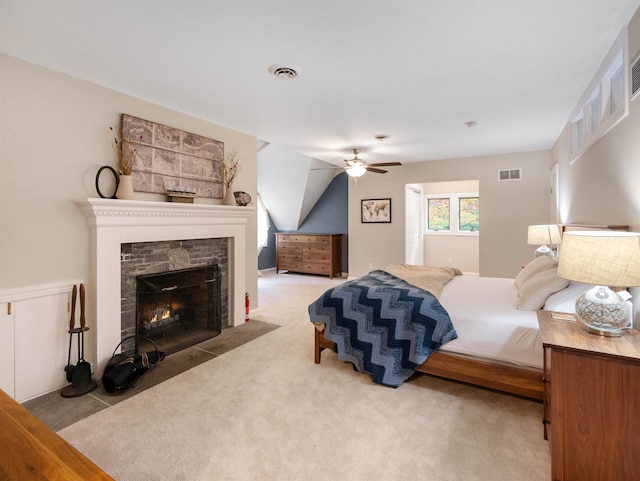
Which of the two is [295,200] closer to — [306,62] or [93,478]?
[306,62]

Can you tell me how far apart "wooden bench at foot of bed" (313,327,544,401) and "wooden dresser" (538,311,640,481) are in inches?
28.5

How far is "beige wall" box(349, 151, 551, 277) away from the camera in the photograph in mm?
5434

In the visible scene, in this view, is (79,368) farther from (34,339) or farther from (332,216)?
(332,216)

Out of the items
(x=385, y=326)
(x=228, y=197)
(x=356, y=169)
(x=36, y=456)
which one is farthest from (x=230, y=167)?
(x=36, y=456)

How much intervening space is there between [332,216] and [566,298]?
5805mm

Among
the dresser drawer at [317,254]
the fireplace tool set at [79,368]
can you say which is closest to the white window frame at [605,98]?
the fireplace tool set at [79,368]

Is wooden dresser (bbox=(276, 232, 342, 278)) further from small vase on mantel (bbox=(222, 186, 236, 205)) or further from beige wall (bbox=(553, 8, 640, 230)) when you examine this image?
beige wall (bbox=(553, 8, 640, 230))

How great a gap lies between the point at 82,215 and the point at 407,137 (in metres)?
3.86

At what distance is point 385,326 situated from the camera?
2.63 m

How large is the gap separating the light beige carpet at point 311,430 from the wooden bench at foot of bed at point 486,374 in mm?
149

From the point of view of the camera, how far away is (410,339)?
2.54 metres

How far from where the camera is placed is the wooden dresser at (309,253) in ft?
24.0

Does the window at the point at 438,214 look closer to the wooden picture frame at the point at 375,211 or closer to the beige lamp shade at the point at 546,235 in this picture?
the wooden picture frame at the point at 375,211

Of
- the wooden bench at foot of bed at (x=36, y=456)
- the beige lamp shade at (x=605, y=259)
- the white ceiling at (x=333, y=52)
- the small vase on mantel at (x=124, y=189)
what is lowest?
the wooden bench at foot of bed at (x=36, y=456)
